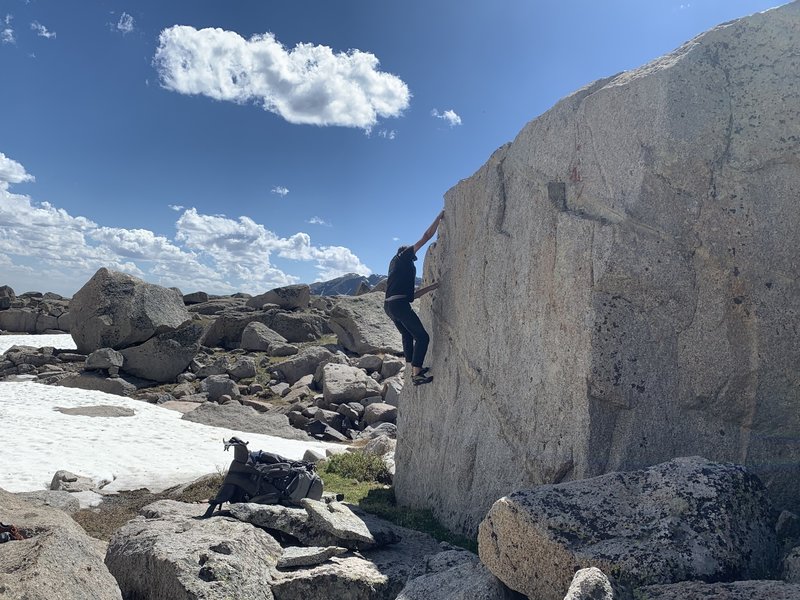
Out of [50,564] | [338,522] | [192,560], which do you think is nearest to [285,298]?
[338,522]

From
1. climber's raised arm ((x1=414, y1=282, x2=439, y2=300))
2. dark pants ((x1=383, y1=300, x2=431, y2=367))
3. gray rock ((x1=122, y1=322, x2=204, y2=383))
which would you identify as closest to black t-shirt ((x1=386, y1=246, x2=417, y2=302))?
dark pants ((x1=383, y1=300, x2=431, y2=367))

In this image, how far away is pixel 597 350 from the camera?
19.5 ft

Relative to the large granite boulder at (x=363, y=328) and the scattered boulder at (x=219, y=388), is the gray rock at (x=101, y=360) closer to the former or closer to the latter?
the scattered boulder at (x=219, y=388)

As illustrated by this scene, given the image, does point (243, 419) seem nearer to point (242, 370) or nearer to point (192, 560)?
point (242, 370)

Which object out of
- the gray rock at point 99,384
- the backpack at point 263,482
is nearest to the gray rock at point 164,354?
the gray rock at point 99,384

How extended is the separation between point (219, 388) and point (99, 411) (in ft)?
14.9

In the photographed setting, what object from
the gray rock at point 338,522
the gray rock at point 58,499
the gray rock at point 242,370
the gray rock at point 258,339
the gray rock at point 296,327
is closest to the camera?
the gray rock at point 338,522

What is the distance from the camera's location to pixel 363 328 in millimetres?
27062

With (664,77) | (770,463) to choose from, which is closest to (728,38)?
(664,77)

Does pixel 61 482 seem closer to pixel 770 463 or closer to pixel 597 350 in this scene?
pixel 597 350

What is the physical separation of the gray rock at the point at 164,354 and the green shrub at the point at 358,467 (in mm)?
12965

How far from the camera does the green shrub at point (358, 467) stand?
12.0 m

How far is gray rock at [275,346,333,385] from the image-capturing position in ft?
77.9

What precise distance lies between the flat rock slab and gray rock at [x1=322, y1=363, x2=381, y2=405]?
567cm
